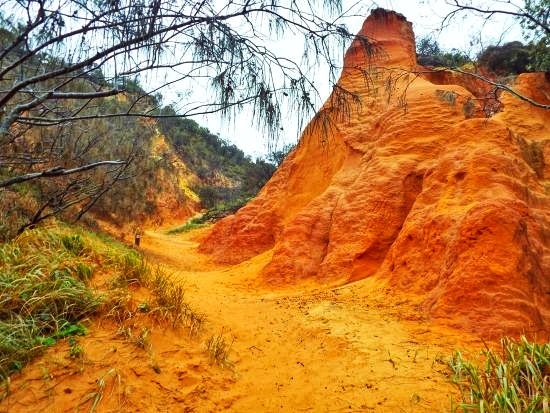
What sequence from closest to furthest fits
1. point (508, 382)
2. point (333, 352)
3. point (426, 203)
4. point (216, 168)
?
point (508, 382)
point (333, 352)
point (426, 203)
point (216, 168)

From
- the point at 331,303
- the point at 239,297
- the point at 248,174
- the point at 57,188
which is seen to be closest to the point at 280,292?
the point at 239,297

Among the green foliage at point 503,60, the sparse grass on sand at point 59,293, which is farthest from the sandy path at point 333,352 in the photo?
the green foliage at point 503,60

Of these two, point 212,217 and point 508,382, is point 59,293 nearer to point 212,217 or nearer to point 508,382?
point 508,382

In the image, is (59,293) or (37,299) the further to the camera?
(59,293)

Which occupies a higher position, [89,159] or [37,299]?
[89,159]

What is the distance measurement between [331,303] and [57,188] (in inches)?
275

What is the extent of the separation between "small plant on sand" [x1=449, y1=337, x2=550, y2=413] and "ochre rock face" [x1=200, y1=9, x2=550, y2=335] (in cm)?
110

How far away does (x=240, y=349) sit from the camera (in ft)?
15.9

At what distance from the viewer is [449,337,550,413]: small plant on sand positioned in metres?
3.01

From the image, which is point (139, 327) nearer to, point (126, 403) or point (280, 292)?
point (126, 403)

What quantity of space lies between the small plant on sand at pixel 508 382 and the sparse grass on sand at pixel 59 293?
287cm

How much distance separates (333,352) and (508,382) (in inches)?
71.1

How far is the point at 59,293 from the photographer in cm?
411

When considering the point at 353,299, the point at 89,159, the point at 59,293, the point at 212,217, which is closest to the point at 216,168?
the point at 212,217
